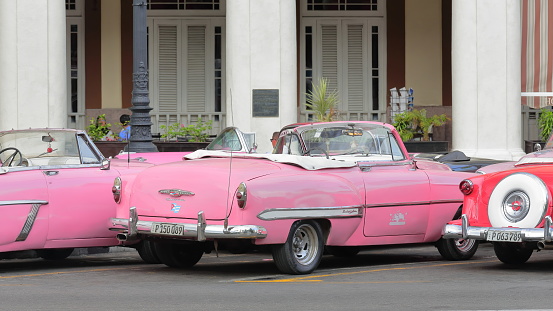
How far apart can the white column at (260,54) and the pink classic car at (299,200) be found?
958cm

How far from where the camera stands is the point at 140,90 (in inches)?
667

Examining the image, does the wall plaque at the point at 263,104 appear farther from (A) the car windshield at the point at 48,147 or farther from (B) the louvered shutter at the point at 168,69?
(A) the car windshield at the point at 48,147

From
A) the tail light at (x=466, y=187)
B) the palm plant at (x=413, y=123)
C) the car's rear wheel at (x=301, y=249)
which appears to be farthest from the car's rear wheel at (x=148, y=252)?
the palm plant at (x=413, y=123)

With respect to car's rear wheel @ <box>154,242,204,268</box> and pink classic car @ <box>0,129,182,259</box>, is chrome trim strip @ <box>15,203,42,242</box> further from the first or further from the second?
car's rear wheel @ <box>154,242,204,268</box>

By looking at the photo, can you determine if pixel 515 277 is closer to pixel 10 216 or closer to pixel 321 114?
pixel 10 216

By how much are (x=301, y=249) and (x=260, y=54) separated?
454 inches

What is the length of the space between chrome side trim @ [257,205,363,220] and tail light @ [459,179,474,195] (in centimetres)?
103

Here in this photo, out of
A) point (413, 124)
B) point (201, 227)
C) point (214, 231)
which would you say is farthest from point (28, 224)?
point (413, 124)

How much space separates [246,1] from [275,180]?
12014 mm

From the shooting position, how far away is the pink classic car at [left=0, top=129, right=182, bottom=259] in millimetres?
10508

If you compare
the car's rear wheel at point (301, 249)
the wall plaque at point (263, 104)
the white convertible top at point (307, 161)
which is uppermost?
the wall plaque at point (263, 104)

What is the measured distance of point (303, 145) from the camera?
11539 mm

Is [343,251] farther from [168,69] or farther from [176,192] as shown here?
[168,69]

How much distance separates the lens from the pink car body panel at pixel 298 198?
383 inches
